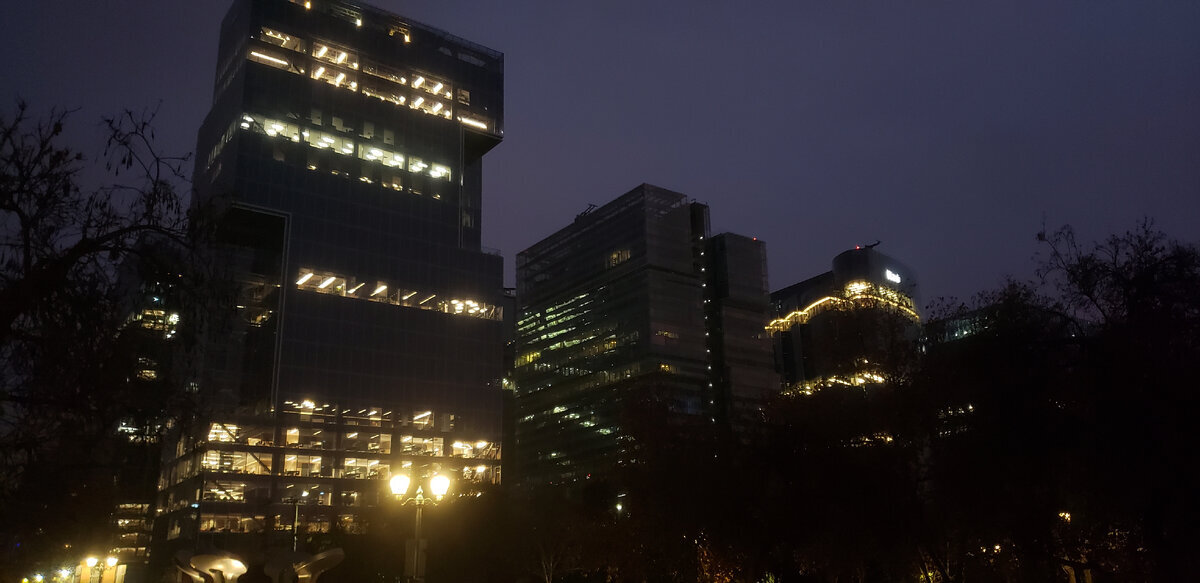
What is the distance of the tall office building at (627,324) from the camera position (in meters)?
162

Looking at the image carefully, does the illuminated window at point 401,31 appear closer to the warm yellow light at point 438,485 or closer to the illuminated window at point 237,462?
the illuminated window at point 237,462

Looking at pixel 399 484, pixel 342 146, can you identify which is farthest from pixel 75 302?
pixel 342 146

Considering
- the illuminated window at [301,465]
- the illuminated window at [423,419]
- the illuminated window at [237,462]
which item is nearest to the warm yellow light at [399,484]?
the illuminated window at [237,462]

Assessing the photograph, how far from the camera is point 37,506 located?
1220 inches

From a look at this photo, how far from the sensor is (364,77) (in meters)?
121

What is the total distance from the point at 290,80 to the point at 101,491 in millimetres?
84985

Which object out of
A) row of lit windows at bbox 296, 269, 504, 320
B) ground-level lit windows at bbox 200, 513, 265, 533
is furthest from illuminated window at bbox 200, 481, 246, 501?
row of lit windows at bbox 296, 269, 504, 320

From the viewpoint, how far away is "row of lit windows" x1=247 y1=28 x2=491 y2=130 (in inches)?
4498

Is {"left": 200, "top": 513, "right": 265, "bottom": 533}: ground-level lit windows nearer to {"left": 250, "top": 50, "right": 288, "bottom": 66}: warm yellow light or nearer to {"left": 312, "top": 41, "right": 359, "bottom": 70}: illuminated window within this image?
{"left": 250, "top": 50, "right": 288, "bottom": 66}: warm yellow light

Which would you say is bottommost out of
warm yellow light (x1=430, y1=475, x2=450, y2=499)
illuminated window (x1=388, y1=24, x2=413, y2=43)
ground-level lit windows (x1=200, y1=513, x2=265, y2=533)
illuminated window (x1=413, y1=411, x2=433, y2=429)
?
ground-level lit windows (x1=200, y1=513, x2=265, y2=533)

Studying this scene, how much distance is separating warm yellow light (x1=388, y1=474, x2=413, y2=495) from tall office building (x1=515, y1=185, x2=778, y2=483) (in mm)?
127232

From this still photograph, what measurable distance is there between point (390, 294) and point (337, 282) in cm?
657

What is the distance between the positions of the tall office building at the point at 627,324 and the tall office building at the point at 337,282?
1700 inches

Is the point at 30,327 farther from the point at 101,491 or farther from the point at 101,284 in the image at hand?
the point at 101,491
